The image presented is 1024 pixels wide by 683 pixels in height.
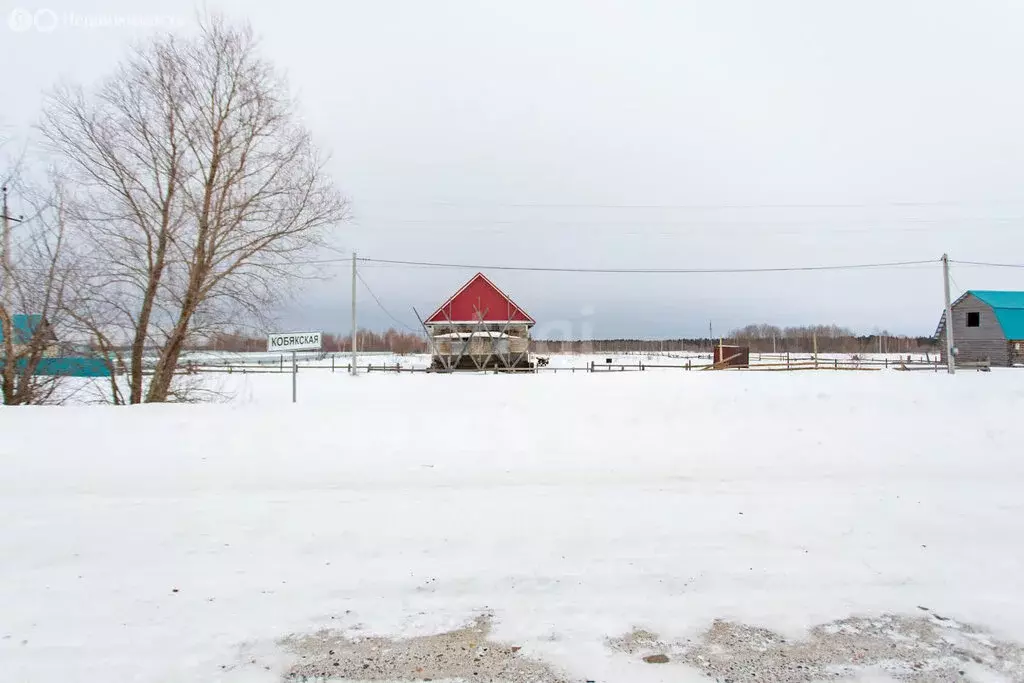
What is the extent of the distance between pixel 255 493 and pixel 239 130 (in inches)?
391

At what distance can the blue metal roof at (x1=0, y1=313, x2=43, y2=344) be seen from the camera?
1210cm

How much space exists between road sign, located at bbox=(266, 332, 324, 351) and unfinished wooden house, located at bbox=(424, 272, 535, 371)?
2438cm

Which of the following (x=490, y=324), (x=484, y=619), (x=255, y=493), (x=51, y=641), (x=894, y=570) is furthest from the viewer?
(x=490, y=324)

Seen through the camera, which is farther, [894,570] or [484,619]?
[894,570]

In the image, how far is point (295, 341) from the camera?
12156 millimetres

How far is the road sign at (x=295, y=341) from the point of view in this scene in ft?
39.8

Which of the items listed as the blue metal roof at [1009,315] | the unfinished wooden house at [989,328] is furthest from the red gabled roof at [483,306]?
the blue metal roof at [1009,315]

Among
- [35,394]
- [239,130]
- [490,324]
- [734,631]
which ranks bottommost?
[734,631]

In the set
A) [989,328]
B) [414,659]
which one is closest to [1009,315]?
[989,328]

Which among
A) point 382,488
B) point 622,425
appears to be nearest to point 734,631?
point 382,488

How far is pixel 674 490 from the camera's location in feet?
19.3

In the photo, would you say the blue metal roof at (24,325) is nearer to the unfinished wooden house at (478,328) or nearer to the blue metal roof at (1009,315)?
the unfinished wooden house at (478,328)

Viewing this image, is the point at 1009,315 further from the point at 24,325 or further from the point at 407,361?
the point at 24,325

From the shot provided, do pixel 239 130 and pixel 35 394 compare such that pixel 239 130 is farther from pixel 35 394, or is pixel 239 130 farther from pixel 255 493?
pixel 255 493
